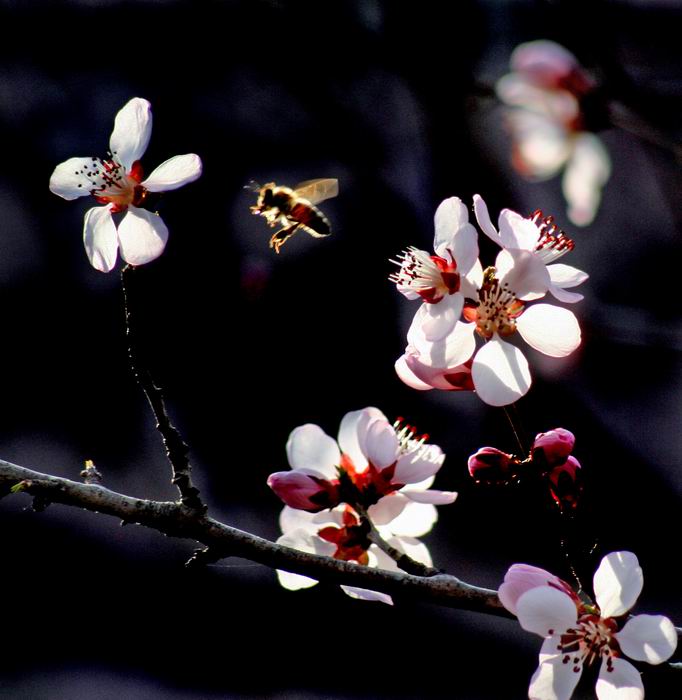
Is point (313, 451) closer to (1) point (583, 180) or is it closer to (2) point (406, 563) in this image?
(2) point (406, 563)

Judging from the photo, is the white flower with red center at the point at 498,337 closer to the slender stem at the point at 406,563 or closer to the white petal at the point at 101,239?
the slender stem at the point at 406,563

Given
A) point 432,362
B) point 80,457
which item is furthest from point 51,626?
point 432,362

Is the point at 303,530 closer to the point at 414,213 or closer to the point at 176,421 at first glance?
the point at 414,213

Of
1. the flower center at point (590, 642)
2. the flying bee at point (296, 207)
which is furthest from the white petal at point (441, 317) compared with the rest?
the flying bee at point (296, 207)

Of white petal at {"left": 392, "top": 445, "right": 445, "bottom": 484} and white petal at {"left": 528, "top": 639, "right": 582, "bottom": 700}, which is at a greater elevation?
white petal at {"left": 392, "top": 445, "right": 445, "bottom": 484}

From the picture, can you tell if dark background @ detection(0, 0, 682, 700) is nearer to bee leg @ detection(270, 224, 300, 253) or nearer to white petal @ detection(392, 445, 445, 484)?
bee leg @ detection(270, 224, 300, 253)

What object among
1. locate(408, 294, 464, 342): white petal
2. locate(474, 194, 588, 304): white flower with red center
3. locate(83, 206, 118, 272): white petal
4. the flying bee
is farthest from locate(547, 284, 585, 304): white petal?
the flying bee
